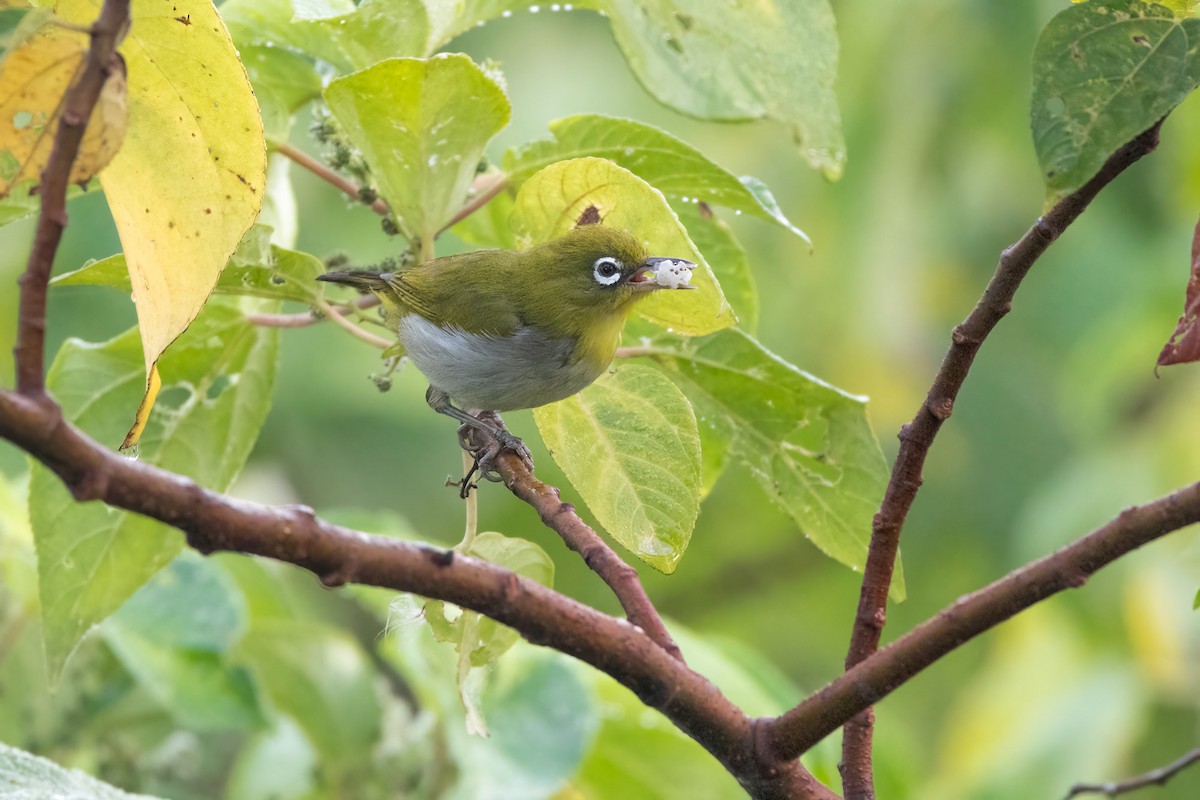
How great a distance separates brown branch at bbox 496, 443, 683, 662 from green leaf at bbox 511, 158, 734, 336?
0.23 meters

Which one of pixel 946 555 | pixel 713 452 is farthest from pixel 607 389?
pixel 946 555

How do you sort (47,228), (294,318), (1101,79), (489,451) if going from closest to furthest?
(47,228), (1101,79), (294,318), (489,451)

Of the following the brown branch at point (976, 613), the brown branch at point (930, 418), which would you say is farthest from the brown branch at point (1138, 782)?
the brown branch at point (976, 613)

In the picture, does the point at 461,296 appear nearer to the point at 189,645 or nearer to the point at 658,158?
the point at 189,645

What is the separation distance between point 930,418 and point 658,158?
0.47 metres

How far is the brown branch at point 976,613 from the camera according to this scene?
2.81ft

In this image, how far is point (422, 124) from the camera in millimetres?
1320

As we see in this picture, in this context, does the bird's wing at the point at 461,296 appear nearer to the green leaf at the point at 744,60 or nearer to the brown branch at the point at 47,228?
the green leaf at the point at 744,60

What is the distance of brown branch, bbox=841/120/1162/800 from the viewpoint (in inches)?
38.7

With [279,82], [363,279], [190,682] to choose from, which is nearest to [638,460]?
[279,82]

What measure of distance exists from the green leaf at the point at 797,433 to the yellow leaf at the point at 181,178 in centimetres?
57

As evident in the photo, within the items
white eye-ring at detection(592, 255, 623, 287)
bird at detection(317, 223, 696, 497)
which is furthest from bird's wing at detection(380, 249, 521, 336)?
white eye-ring at detection(592, 255, 623, 287)

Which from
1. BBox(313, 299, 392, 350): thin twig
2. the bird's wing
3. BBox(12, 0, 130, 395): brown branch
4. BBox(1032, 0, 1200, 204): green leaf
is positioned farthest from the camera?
the bird's wing

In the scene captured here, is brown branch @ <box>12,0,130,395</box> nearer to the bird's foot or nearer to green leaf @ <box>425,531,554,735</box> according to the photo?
green leaf @ <box>425,531,554,735</box>
